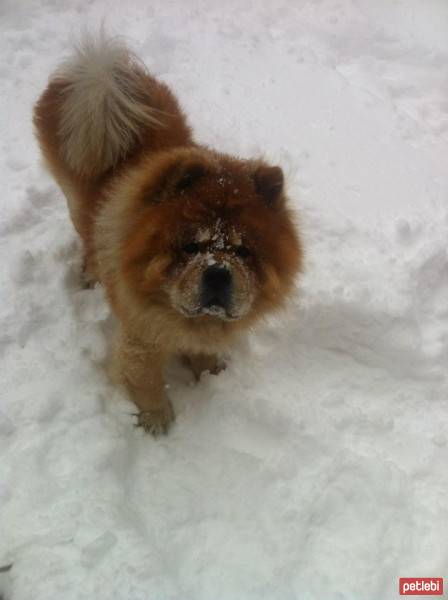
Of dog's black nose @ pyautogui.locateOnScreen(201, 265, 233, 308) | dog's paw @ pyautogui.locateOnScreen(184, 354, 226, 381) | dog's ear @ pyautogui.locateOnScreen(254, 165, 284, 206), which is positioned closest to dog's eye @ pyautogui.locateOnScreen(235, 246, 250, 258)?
dog's black nose @ pyautogui.locateOnScreen(201, 265, 233, 308)

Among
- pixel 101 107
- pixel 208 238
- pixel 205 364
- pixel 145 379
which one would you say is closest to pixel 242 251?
pixel 208 238

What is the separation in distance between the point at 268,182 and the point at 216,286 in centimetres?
54

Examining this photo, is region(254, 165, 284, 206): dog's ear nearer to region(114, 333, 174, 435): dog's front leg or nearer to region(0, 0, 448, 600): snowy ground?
region(114, 333, 174, 435): dog's front leg

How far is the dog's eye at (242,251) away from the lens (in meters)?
2.07

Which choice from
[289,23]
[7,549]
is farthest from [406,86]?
[7,549]

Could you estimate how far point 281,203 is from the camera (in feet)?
7.60

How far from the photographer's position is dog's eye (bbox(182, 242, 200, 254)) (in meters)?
2.04

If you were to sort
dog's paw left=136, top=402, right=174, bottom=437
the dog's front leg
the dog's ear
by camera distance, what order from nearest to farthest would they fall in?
the dog's ear < the dog's front leg < dog's paw left=136, top=402, right=174, bottom=437

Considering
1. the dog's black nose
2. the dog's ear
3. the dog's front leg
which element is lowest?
the dog's front leg

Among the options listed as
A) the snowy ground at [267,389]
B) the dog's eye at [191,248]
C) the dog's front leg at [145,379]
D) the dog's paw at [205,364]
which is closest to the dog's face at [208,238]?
the dog's eye at [191,248]

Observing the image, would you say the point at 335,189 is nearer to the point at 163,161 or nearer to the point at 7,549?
the point at 163,161

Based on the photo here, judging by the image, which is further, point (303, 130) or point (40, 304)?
point (303, 130)

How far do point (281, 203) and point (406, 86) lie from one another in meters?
2.96

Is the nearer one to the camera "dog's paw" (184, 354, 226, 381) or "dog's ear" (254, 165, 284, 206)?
"dog's ear" (254, 165, 284, 206)
